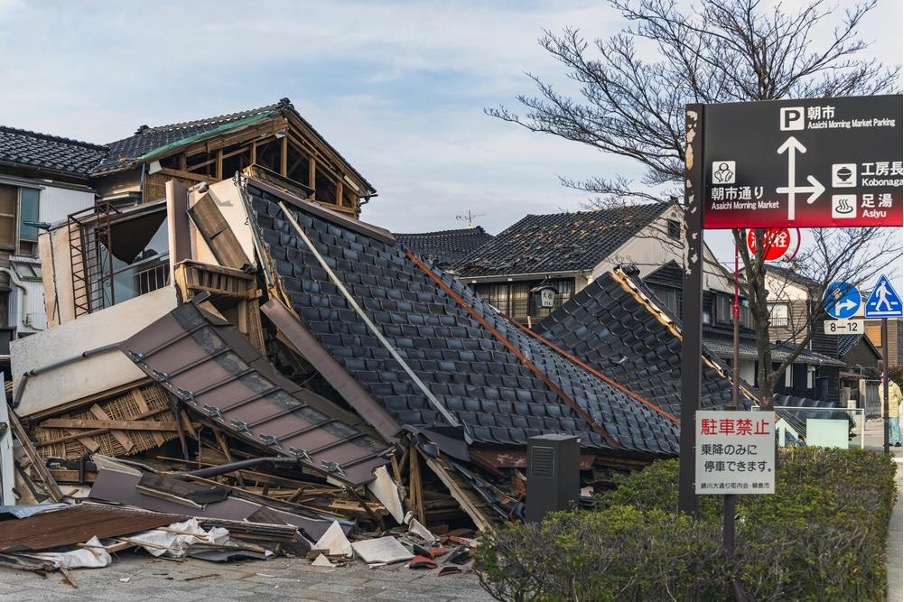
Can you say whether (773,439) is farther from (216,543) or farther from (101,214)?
(101,214)

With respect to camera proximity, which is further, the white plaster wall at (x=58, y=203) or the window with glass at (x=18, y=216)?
the white plaster wall at (x=58, y=203)

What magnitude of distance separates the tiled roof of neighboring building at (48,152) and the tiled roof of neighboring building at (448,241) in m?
21.4

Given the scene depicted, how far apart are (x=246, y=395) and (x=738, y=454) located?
752 centimetres

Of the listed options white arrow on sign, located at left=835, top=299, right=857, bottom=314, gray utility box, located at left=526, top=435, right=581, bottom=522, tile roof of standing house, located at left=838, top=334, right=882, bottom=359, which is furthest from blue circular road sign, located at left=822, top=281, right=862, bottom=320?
tile roof of standing house, located at left=838, top=334, right=882, bottom=359

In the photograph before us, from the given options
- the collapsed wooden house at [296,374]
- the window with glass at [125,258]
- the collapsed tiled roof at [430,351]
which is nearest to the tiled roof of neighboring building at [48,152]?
the collapsed wooden house at [296,374]

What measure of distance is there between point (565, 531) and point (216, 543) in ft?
15.9

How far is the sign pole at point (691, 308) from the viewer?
820 cm

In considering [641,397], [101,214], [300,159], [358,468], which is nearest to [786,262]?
[641,397]

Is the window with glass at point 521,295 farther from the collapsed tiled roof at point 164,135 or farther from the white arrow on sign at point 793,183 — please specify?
the white arrow on sign at point 793,183

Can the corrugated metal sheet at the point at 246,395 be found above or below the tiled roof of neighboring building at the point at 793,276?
below

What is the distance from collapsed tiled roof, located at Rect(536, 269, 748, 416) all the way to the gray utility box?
7.70 m

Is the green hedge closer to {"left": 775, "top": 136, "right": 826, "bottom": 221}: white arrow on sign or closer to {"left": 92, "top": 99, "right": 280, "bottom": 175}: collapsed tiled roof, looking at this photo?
{"left": 775, "top": 136, "right": 826, "bottom": 221}: white arrow on sign

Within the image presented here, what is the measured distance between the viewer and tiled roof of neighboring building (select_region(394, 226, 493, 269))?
160 ft

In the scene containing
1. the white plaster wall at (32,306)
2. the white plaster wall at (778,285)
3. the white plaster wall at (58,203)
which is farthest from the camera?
the white plaster wall at (58,203)
